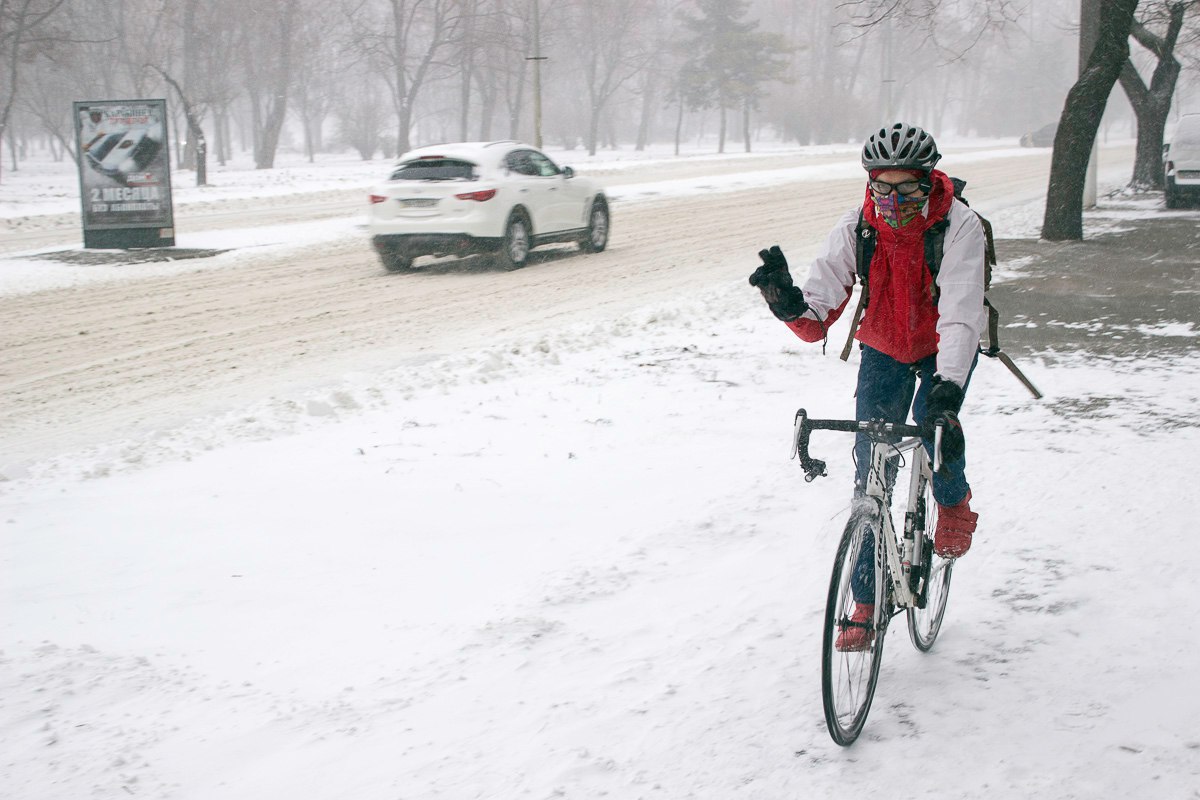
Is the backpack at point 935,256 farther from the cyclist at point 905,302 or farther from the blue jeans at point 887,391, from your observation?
the blue jeans at point 887,391

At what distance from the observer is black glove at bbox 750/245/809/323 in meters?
3.53

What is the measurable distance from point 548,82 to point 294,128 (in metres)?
65.7

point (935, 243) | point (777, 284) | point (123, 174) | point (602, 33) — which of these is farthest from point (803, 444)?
point (602, 33)

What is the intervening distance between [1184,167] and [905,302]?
20.7 m

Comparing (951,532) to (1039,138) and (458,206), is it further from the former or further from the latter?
(1039,138)

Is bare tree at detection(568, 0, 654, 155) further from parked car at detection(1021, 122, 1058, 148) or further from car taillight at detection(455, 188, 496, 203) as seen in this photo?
car taillight at detection(455, 188, 496, 203)

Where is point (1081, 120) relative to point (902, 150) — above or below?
above

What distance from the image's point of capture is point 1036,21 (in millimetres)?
132875

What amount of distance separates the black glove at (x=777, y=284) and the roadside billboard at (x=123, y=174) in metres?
16.0

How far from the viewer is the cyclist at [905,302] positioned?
3.57 m

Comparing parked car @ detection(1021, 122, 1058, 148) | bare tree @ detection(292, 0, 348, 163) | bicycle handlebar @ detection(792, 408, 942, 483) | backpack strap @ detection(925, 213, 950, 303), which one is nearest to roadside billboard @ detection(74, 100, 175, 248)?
backpack strap @ detection(925, 213, 950, 303)

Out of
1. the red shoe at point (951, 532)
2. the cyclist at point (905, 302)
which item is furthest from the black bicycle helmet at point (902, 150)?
the red shoe at point (951, 532)

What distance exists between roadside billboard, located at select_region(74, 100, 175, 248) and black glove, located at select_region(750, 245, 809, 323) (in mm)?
16034

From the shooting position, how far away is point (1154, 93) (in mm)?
25531
